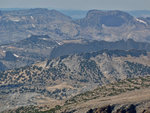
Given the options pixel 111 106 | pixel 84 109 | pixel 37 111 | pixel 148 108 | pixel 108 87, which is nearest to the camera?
pixel 148 108

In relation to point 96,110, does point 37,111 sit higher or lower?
lower

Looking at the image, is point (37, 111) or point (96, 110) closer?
point (96, 110)

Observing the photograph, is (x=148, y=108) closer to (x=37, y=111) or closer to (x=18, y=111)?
(x=37, y=111)

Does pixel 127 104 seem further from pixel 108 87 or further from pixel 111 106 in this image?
pixel 108 87

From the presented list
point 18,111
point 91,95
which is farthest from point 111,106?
point 18,111

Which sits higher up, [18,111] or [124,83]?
[124,83]

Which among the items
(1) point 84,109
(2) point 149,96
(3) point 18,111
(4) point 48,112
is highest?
(2) point 149,96

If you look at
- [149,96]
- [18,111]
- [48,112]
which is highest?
[149,96]

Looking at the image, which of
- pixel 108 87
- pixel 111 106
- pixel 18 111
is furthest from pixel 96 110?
pixel 18 111

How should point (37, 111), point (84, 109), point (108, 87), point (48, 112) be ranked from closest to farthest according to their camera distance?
point (84, 109) → point (48, 112) → point (37, 111) → point (108, 87)
